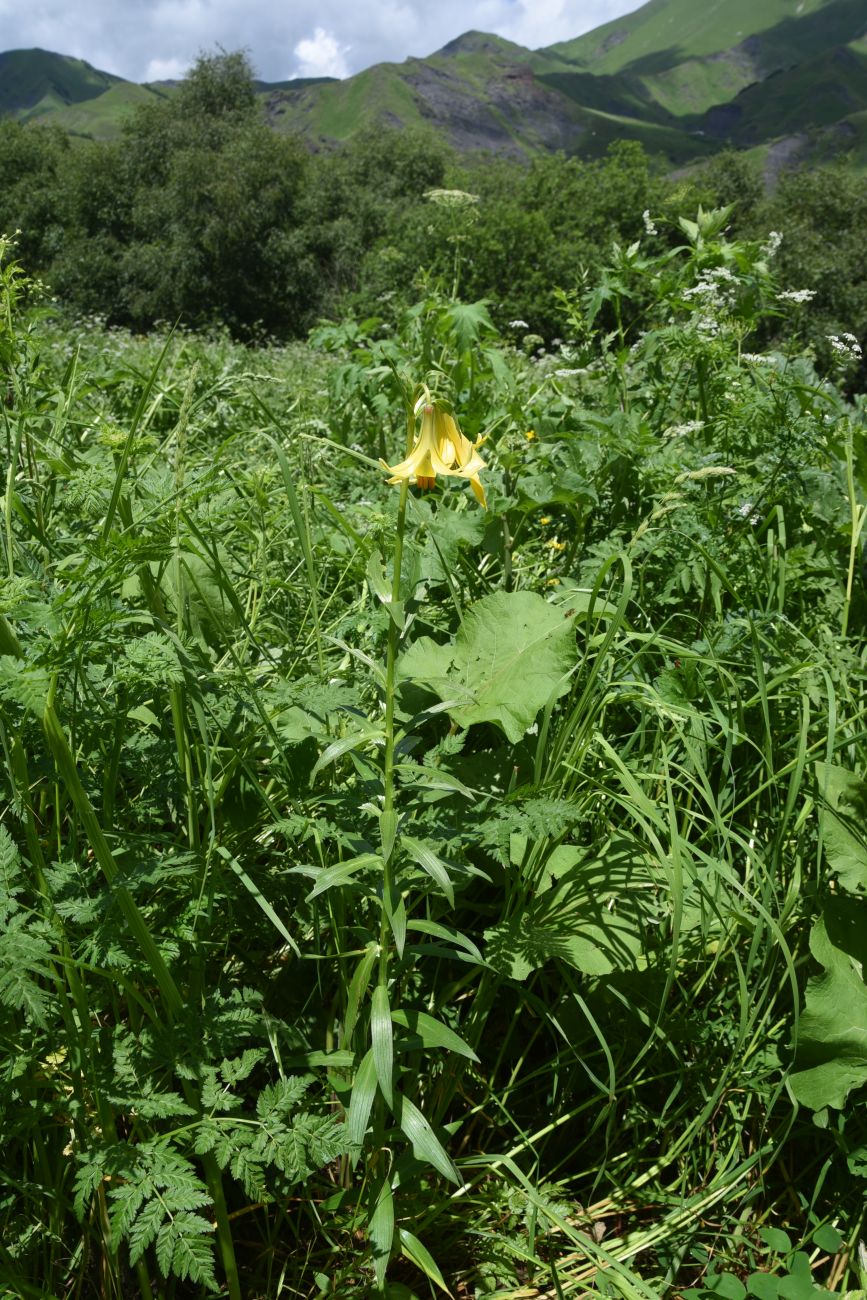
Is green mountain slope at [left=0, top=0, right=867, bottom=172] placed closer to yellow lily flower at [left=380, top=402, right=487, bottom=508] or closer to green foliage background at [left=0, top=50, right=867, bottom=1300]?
green foliage background at [left=0, top=50, right=867, bottom=1300]

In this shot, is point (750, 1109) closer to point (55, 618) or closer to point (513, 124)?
point (55, 618)

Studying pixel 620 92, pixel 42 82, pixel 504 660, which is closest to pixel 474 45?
pixel 620 92

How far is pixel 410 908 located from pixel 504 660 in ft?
1.31

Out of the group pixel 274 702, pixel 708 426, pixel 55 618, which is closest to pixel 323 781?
pixel 274 702

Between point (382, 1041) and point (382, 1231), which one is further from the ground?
point (382, 1041)

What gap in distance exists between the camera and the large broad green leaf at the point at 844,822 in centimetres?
129

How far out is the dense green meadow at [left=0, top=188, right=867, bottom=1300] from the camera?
37.6 inches

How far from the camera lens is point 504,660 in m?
1.35

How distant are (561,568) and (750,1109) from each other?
1121 mm

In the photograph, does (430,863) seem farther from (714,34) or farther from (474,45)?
(714,34)

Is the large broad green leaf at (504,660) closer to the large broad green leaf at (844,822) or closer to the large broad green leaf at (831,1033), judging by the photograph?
the large broad green leaf at (844,822)

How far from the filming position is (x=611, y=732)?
5.34ft

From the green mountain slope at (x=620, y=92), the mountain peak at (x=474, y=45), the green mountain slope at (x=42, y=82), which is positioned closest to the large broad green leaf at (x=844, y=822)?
the green mountain slope at (x=620, y=92)

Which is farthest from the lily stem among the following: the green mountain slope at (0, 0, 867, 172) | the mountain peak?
the mountain peak
